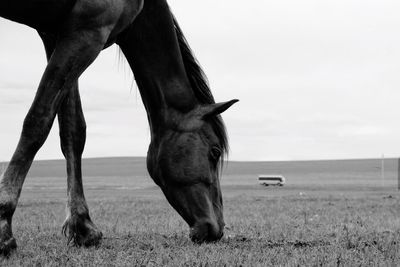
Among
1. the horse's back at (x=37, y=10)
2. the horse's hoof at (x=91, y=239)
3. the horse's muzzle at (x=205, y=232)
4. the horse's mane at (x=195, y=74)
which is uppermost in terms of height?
the horse's back at (x=37, y=10)

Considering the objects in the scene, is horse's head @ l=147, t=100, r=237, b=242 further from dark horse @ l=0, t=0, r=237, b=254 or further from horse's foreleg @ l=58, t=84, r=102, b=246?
horse's foreleg @ l=58, t=84, r=102, b=246

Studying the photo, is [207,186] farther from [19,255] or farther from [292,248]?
[19,255]

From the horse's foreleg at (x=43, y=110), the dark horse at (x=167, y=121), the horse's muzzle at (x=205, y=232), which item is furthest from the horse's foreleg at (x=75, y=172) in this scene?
the horse's foreleg at (x=43, y=110)

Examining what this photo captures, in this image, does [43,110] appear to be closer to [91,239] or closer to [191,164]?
[191,164]

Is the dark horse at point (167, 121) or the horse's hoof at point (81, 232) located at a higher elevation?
the dark horse at point (167, 121)

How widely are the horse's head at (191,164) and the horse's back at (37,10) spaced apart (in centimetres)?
149

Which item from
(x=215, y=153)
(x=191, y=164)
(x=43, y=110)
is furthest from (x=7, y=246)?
(x=215, y=153)

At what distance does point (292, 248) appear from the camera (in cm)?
577

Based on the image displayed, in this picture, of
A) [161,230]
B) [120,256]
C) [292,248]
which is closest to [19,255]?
[120,256]

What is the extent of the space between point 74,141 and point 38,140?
154 centimetres

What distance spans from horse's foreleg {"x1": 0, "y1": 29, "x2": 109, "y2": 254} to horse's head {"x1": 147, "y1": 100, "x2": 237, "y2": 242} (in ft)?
4.07

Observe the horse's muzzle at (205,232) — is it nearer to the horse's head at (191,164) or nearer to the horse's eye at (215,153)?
the horse's head at (191,164)

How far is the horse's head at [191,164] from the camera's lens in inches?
230

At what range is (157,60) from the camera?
593 cm
